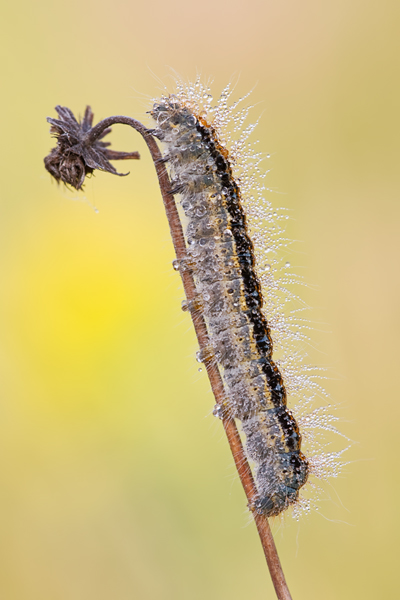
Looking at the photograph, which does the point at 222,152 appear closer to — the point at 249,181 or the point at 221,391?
the point at 249,181

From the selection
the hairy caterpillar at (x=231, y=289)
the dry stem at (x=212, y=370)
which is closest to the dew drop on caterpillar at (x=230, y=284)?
the hairy caterpillar at (x=231, y=289)

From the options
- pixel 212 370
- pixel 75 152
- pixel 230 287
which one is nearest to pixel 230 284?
pixel 230 287

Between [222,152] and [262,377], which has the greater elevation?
[222,152]

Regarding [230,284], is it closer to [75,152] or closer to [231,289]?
[231,289]

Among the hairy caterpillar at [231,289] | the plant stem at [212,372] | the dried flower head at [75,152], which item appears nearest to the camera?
the plant stem at [212,372]

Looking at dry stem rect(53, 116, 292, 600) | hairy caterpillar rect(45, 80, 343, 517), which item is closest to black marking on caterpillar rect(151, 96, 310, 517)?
hairy caterpillar rect(45, 80, 343, 517)

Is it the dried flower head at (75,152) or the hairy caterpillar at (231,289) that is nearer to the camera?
the dried flower head at (75,152)

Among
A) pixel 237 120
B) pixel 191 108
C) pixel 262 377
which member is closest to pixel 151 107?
pixel 191 108

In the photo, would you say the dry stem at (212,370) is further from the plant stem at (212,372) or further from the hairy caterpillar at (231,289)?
the hairy caterpillar at (231,289)
